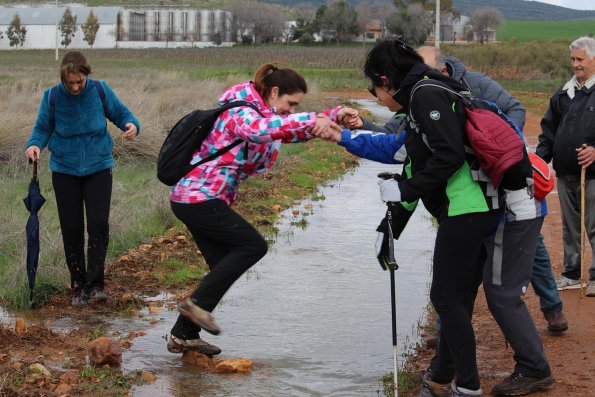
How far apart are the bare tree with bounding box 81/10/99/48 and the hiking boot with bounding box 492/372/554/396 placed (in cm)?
12170

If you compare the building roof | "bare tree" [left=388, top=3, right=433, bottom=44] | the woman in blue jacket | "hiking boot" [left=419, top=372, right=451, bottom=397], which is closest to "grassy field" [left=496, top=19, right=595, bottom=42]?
"bare tree" [left=388, top=3, right=433, bottom=44]

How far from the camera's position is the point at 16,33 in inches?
4963

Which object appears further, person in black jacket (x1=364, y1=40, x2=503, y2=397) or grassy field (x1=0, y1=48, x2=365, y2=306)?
grassy field (x1=0, y1=48, x2=365, y2=306)

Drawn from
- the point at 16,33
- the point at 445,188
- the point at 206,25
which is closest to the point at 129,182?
the point at 445,188

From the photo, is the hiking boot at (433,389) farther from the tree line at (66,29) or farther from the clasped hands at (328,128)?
the tree line at (66,29)

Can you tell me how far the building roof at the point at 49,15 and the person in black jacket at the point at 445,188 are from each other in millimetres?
129386

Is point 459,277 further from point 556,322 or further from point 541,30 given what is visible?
point 541,30

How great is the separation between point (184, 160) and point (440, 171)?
168 cm

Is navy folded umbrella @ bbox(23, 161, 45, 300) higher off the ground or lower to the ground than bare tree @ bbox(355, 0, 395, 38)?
higher

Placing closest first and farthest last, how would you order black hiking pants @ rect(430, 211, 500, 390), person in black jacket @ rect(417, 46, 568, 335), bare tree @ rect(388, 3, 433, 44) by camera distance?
black hiking pants @ rect(430, 211, 500, 390)
person in black jacket @ rect(417, 46, 568, 335)
bare tree @ rect(388, 3, 433, 44)

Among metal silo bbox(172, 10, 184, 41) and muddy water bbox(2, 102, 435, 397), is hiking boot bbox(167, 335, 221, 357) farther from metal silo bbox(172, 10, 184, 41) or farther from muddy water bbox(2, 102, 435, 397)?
metal silo bbox(172, 10, 184, 41)

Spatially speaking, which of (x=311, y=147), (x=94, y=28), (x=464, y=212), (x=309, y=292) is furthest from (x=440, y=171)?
(x=94, y=28)

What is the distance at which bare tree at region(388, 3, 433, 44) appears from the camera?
319 ft

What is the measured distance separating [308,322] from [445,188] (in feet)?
7.67
